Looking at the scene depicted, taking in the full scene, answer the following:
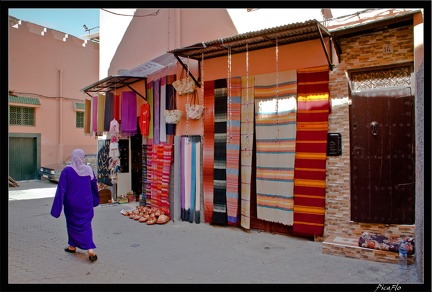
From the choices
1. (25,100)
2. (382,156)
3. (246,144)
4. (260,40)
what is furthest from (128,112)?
(25,100)

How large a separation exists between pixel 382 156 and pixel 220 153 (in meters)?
2.87

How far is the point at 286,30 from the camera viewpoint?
4.91m

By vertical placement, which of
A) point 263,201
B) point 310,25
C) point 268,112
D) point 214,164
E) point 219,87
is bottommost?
point 263,201

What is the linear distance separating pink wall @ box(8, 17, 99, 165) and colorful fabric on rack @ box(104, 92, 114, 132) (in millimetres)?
7827

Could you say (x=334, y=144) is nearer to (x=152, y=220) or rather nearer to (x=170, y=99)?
(x=170, y=99)

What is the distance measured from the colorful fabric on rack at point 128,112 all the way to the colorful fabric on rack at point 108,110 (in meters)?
0.81

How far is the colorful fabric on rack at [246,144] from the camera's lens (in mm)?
5980

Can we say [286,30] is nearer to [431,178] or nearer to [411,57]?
[411,57]

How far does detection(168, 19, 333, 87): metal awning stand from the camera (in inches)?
188

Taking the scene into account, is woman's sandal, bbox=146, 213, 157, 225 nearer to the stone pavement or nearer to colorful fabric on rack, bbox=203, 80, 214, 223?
the stone pavement

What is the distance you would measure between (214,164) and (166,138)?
1572 mm

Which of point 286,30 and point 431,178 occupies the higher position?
point 286,30

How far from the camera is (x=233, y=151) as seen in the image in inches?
244

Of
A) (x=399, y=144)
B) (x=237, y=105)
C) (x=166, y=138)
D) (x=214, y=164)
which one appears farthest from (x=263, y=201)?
(x=166, y=138)
